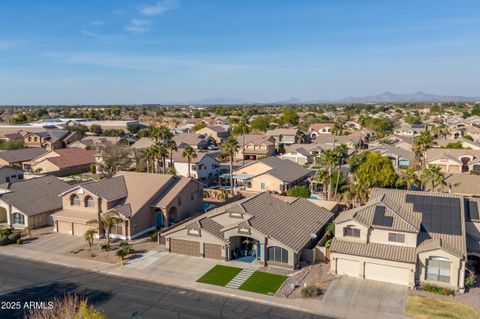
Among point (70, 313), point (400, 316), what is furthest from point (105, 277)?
point (400, 316)

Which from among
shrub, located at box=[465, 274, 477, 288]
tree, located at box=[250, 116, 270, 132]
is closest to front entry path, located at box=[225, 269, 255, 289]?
shrub, located at box=[465, 274, 477, 288]

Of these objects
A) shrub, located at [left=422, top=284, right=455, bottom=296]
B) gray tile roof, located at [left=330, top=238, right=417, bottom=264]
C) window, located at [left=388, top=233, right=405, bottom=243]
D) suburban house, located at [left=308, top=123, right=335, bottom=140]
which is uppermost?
suburban house, located at [left=308, top=123, right=335, bottom=140]

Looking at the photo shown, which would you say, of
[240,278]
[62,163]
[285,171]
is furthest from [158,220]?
[62,163]

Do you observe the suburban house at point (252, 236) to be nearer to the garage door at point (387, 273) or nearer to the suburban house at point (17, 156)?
the garage door at point (387, 273)

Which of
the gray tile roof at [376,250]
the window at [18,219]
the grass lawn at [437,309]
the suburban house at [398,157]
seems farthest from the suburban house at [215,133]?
the grass lawn at [437,309]

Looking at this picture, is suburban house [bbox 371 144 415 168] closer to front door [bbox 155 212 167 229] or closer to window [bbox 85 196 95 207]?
front door [bbox 155 212 167 229]

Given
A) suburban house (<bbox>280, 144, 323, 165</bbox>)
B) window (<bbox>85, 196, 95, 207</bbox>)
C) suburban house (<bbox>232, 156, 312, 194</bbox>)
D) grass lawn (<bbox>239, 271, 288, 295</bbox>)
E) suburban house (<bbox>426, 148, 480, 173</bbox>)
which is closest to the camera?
grass lawn (<bbox>239, 271, 288, 295</bbox>)
